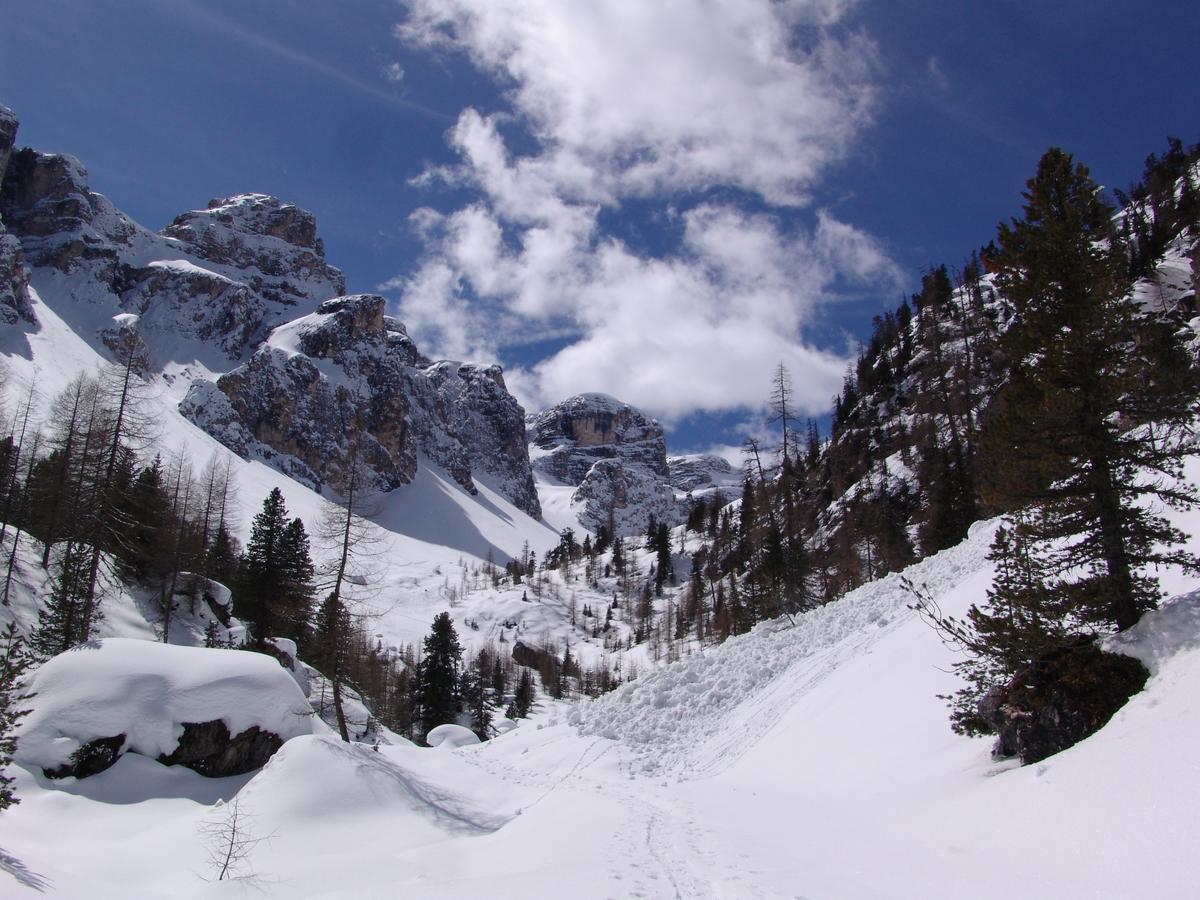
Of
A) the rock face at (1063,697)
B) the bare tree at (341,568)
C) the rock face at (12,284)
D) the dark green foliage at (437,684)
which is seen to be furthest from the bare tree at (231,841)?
the rock face at (12,284)

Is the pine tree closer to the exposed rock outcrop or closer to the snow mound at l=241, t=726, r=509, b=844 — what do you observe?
the snow mound at l=241, t=726, r=509, b=844

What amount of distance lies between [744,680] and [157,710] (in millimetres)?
16130

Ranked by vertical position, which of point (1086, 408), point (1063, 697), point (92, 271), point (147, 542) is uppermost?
point (92, 271)

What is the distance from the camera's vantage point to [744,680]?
70.8 feet

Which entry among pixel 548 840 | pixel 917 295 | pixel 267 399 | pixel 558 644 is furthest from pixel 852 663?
pixel 267 399

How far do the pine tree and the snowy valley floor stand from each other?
126 cm

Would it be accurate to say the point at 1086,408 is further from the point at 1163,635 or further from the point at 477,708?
the point at 477,708

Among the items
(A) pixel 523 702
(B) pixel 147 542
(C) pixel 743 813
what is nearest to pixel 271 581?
(B) pixel 147 542

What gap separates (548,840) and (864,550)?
5287cm

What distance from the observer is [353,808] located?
11297mm

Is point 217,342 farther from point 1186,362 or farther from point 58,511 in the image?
point 1186,362

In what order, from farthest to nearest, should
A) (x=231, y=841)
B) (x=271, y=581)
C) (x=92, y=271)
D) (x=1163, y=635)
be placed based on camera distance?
(x=92, y=271) < (x=271, y=581) < (x=231, y=841) < (x=1163, y=635)

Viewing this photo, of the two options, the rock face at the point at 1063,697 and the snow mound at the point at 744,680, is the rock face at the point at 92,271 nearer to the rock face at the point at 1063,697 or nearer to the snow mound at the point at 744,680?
the snow mound at the point at 744,680

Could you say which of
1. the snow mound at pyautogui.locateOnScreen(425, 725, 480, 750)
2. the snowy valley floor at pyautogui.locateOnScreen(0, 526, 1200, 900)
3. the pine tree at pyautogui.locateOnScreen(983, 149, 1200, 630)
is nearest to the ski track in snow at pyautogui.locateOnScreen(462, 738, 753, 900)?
the snowy valley floor at pyautogui.locateOnScreen(0, 526, 1200, 900)
